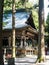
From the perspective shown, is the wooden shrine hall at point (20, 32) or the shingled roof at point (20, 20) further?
the shingled roof at point (20, 20)

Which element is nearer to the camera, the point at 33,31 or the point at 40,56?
the point at 40,56

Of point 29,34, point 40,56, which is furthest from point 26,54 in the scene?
point 40,56

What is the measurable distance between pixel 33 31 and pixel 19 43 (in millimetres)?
2508

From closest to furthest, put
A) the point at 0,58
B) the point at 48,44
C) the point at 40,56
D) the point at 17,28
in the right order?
the point at 0,58
the point at 40,56
the point at 17,28
the point at 48,44

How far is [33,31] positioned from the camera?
130 feet

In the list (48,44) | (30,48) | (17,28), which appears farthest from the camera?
(48,44)

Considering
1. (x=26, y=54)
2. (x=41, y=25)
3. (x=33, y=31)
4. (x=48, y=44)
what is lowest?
(x=48, y=44)

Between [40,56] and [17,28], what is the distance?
436 inches

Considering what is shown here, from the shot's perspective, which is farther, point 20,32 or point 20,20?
point 20,20

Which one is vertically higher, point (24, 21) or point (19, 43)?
point (24, 21)

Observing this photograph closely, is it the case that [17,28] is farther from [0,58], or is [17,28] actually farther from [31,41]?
[0,58]

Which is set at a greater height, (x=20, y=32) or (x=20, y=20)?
(x=20, y=20)

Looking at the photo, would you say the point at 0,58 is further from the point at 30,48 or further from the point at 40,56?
the point at 30,48

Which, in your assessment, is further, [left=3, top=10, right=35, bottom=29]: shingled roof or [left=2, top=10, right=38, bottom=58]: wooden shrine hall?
[left=3, top=10, right=35, bottom=29]: shingled roof
